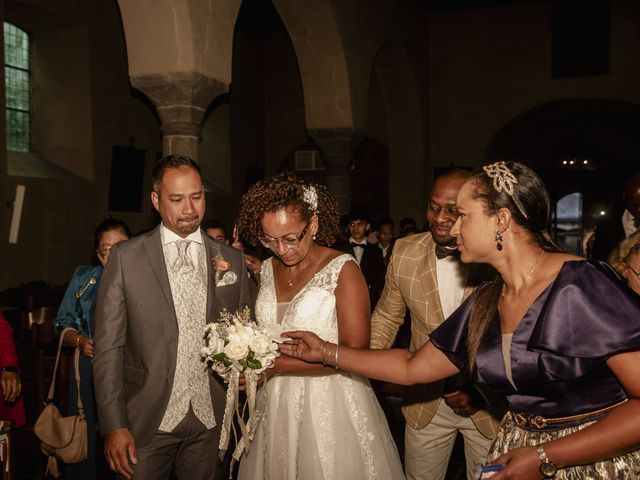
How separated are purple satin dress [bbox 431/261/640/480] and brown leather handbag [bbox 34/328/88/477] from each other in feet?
7.63

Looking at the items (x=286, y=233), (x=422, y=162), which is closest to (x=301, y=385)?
(x=286, y=233)

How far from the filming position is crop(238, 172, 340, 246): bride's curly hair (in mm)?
2357

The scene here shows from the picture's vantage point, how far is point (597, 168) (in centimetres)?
1485

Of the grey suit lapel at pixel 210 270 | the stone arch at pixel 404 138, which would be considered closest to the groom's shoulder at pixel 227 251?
the grey suit lapel at pixel 210 270

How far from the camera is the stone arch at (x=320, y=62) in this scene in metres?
7.83

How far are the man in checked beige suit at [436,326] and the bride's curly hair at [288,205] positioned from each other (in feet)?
1.35

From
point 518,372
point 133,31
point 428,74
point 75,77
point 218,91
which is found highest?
point 428,74

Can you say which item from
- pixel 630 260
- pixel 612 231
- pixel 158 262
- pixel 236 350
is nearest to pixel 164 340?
pixel 158 262

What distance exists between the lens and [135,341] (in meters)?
2.29

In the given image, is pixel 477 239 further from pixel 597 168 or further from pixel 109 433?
pixel 597 168

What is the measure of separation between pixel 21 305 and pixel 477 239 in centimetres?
659

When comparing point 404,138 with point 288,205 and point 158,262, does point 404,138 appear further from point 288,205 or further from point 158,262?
point 158,262

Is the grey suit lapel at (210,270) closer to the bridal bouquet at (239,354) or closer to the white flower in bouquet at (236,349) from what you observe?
the bridal bouquet at (239,354)

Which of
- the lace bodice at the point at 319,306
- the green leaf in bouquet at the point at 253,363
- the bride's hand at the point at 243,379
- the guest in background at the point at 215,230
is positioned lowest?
the bride's hand at the point at 243,379
